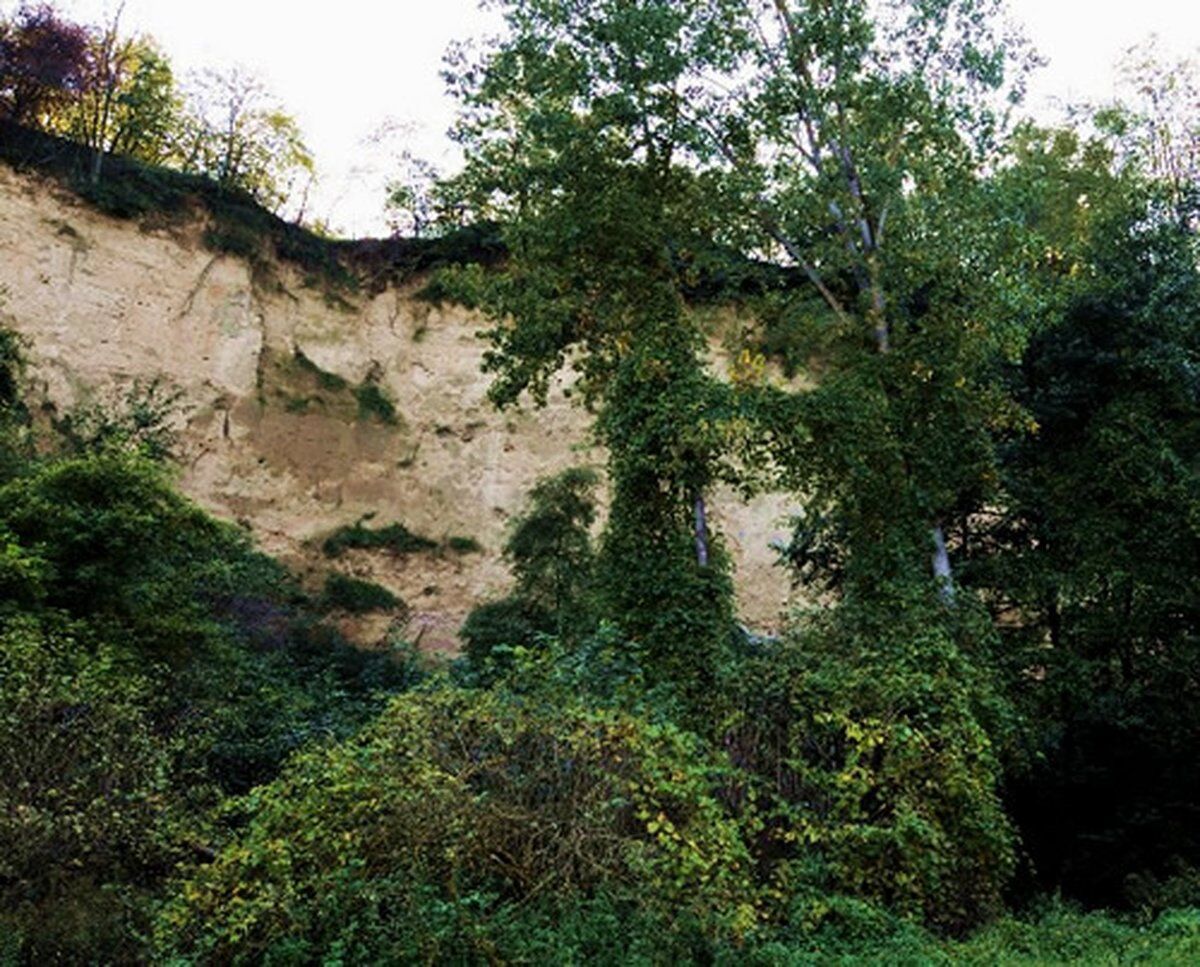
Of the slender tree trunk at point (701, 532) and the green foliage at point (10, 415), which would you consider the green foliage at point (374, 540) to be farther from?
the slender tree trunk at point (701, 532)

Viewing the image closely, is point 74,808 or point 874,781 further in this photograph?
point 874,781

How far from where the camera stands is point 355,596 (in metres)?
23.0

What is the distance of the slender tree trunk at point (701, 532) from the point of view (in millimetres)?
13859

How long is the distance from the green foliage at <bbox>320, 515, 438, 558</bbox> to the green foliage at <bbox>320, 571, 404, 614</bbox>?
2.61 feet

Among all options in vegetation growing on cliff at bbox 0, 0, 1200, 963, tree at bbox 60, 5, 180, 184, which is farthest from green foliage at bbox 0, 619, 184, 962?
tree at bbox 60, 5, 180, 184

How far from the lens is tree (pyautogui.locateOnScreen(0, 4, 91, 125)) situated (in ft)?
77.7

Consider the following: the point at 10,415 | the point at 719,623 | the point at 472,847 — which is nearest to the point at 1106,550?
the point at 719,623

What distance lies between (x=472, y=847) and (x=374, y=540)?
725 inches

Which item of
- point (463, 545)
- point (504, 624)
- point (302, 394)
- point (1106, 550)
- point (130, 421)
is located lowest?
point (504, 624)

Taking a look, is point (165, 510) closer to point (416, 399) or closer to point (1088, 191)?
point (416, 399)

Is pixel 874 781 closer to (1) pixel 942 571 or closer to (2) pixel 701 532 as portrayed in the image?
(1) pixel 942 571

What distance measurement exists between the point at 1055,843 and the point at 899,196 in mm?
9343

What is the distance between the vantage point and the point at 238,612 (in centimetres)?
1975

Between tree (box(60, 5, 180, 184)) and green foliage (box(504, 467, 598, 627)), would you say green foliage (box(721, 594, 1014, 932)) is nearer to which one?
green foliage (box(504, 467, 598, 627))
